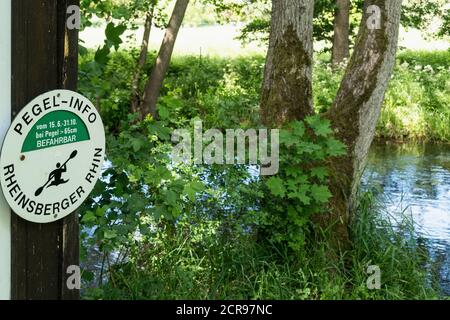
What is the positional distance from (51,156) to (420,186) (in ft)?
27.0

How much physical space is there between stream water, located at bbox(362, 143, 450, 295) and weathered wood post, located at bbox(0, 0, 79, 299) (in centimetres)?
418

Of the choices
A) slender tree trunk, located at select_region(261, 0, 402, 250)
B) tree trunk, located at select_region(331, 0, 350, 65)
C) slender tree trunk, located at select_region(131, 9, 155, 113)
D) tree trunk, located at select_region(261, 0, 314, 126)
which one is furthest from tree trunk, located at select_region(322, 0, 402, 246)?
tree trunk, located at select_region(331, 0, 350, 65)

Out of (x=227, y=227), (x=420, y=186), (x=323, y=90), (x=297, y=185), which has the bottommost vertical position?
(x=420, y=186)

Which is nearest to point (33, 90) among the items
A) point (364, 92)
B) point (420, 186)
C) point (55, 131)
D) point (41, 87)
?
point (41, 87)

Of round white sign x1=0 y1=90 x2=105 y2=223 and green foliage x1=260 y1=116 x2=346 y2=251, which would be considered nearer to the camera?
round white sign x1=0 y1=90 x2=105 y2=223

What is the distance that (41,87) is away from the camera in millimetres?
2803

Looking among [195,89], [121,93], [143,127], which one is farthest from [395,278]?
[195,89]

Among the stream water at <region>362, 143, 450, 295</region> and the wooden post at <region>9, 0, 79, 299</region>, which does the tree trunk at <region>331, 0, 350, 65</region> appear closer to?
the stream water at <region>362, 143, 450, 295</region>

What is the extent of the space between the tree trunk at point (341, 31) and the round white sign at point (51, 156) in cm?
1498

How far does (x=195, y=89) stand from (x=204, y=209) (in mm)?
10926

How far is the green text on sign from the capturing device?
2724mm

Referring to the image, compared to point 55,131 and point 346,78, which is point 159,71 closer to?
point 346,78

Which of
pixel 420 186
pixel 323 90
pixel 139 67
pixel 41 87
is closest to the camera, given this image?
pixel 41 87
